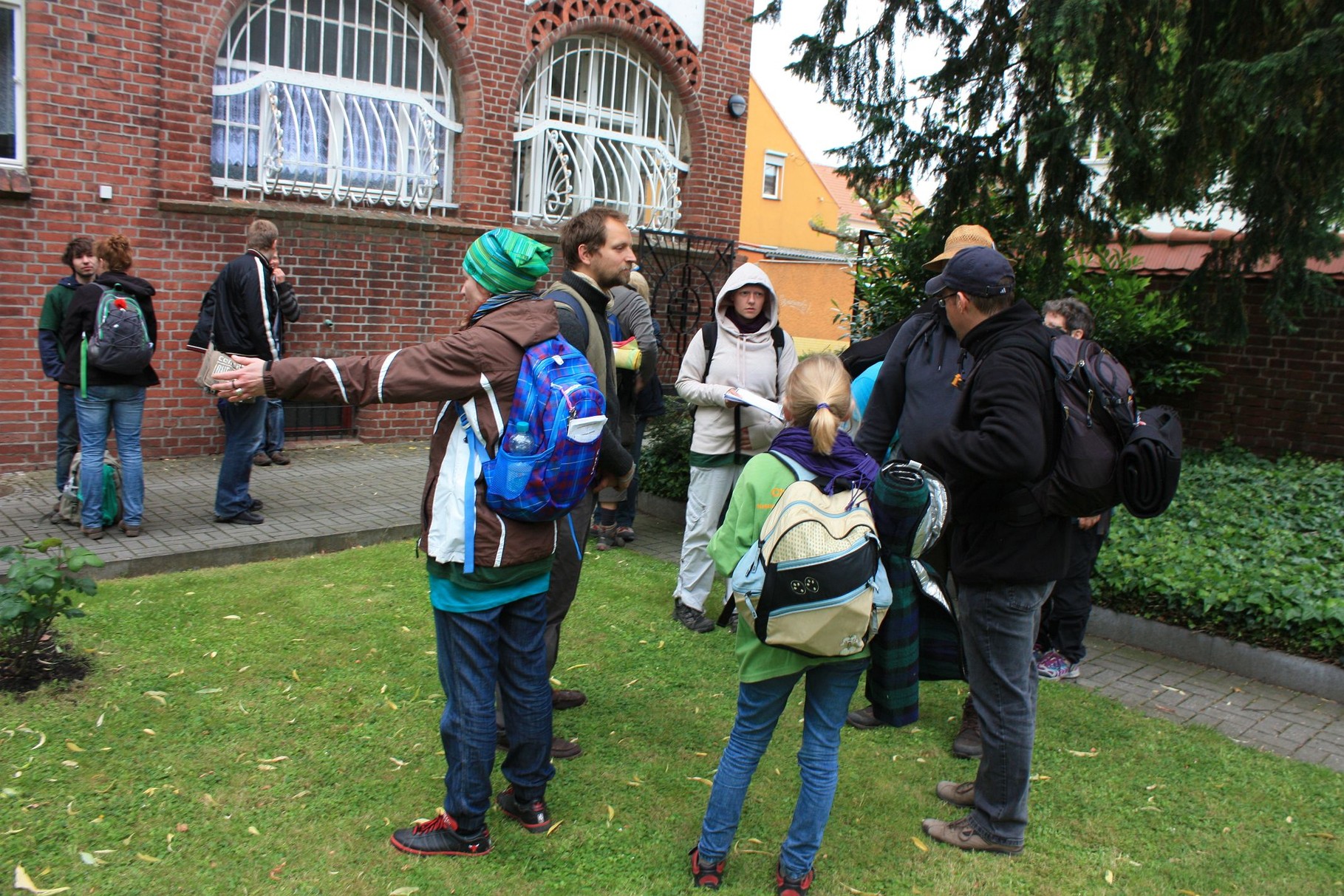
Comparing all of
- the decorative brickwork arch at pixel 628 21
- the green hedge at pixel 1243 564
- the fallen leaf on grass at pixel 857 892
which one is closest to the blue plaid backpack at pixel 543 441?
the fallen leaf on grass at pixel 857 892

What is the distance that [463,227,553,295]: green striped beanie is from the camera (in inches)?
128

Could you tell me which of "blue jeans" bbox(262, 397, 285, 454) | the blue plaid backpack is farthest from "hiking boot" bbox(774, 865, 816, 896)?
"blue jeans" bbox(262, 397, 285, 454)

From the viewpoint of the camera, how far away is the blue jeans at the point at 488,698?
3268 mm

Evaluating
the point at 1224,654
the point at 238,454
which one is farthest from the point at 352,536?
the point at 1224,654

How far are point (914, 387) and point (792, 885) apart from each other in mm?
1837

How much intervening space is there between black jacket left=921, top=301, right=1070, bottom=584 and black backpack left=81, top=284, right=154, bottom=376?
519cm

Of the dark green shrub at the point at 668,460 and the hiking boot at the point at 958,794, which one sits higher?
the dark green shrub at the point at 668,460

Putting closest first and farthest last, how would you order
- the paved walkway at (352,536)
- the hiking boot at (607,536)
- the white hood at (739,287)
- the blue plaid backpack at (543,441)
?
the blue plaid backpack at (543,441), the paved walkway at (352,536), the white hood at (739,287), the hiking boot at (607,536)

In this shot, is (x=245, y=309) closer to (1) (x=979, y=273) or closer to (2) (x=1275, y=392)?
(1) (x=979, y=273)

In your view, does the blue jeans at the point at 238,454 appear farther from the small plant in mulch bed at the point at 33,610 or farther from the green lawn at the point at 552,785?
the small plant in mulch bed at the point at 33,610

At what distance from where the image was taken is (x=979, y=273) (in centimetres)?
345

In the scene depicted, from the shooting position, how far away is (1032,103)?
751 cm

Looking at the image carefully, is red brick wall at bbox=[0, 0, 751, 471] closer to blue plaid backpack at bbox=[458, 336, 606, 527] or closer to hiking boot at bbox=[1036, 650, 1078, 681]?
blue plaid backpack at bbox=[458, 336, 606, 527]

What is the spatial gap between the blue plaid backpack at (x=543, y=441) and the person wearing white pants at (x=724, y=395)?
2.39m
